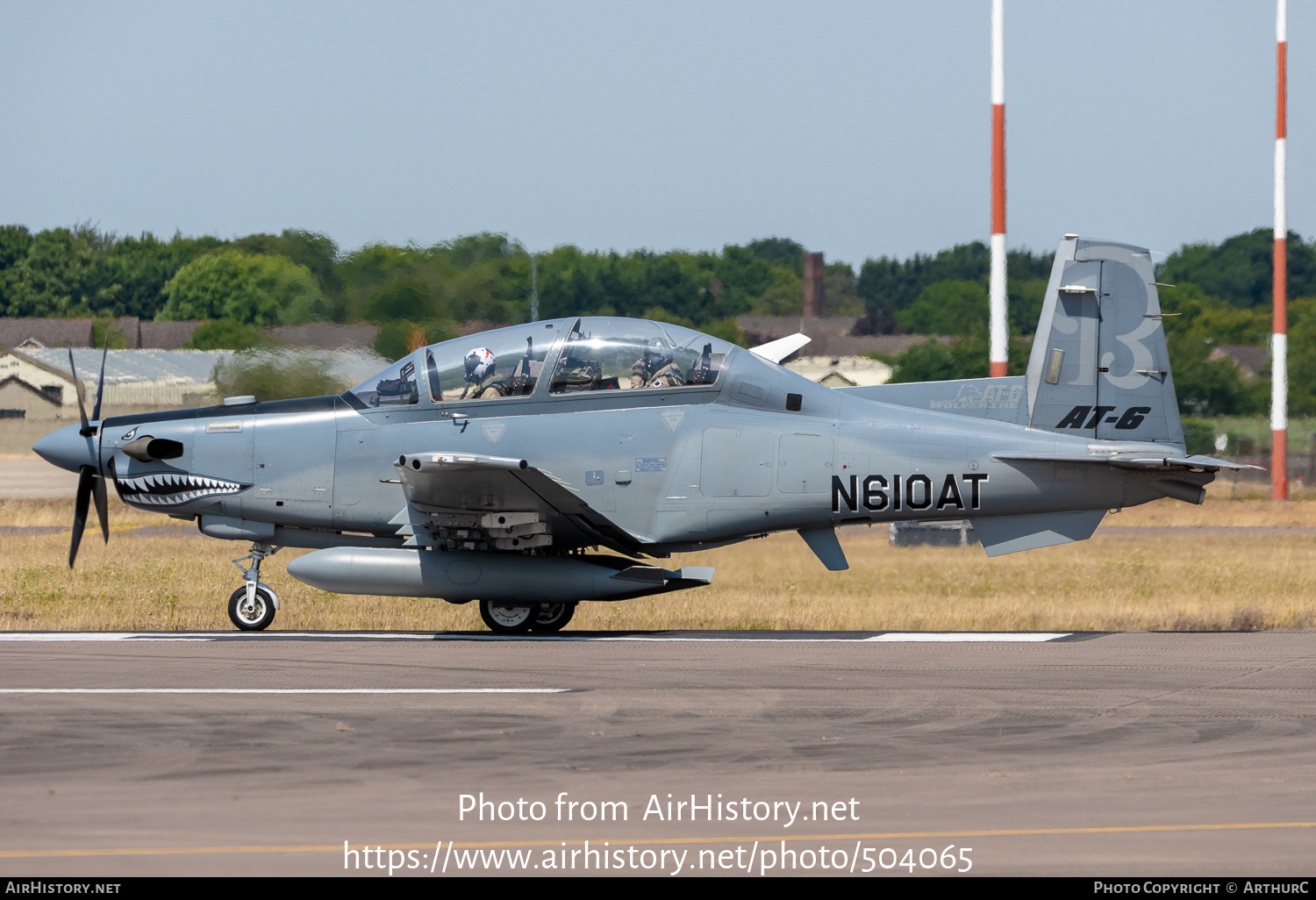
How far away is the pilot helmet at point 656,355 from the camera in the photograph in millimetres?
13078

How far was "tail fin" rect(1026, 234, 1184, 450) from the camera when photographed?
43.5 ft

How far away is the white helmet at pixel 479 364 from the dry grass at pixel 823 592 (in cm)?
261

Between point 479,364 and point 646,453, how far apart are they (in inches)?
66.6

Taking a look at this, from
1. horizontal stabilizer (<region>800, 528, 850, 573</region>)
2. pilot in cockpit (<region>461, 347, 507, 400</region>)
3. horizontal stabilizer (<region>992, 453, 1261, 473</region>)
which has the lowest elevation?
horizontal stabilizer (<region>800, 528, 850, 573</region>)

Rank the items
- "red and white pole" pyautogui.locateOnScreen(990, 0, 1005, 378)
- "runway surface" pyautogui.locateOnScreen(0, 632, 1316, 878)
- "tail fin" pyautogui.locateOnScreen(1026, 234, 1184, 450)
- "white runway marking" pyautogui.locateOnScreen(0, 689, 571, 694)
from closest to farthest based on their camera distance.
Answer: "runway surface" pyautogui.locateOnScreen(0, 632, 1316, 878), "white runway marking" pyautogui.locateOnScreen(0, 689, 571, 694), "tail fin" pyautogui.locateOnScreen(1026, 234, 1184, 450), "red and white pole" pyautogui.locateOnScreen(990, 0, 1005, 378)

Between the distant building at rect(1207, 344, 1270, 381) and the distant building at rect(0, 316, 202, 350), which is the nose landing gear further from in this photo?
the distant building at rect(1207, 344, 1270, 381)

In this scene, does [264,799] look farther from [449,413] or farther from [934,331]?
[934,331]

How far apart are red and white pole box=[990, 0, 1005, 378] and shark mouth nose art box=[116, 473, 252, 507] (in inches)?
502

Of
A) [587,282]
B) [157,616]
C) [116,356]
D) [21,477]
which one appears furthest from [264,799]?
[21,477]

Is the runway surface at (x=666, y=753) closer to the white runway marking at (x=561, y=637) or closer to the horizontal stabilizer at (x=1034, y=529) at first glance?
the white runway marking at (x=561, y=637)

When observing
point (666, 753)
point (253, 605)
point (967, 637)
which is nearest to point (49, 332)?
point (253, 605)

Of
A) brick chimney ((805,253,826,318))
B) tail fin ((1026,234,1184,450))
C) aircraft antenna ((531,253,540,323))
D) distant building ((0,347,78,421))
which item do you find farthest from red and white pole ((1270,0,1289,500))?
brick chimney ((805,253,826,318))

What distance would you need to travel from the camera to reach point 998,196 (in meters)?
22.2

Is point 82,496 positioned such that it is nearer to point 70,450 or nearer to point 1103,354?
point 70,450
